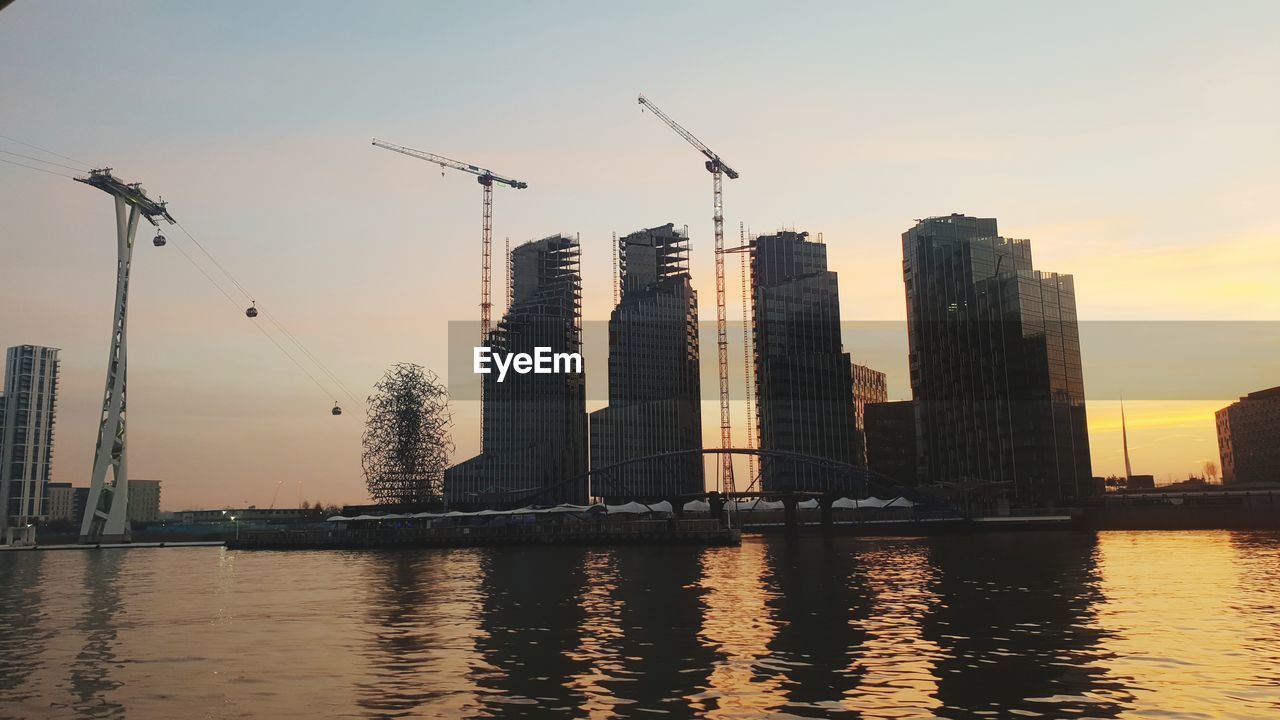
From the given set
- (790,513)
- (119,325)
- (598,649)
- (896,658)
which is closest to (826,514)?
(790,513)

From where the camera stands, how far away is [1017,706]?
1025 inches

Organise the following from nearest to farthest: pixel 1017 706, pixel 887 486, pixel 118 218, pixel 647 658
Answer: pixel 1017 706, pixel 647 658, pixel 118 218, pixel 887 486

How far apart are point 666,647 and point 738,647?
286 centimetres

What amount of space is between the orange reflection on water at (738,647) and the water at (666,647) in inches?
6.3

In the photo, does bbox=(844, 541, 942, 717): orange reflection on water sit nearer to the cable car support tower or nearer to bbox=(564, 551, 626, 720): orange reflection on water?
bbox=(564, 551, 626, 720): orange reflection on water

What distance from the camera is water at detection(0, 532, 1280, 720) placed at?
27.5 meters

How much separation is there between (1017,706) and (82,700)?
27.2 metres

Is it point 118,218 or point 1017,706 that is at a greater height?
point 118,218

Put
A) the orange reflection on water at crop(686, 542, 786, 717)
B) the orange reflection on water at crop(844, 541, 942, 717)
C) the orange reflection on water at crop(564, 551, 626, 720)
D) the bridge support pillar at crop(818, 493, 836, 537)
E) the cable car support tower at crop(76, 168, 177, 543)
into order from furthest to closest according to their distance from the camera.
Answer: the bridge support pillar at crop(818, 493, 836, 537) < the cable car support tower at crop(76, 168, 177, 543) < the orange reflection on water at crop(564, 551, 626, 720) < the orange reflection on water at crop(686, 542, 786, 717) < the orange reflection on water at crop(844, 541, 942, 717)

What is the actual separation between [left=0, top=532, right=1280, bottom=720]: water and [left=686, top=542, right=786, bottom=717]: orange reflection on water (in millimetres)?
160

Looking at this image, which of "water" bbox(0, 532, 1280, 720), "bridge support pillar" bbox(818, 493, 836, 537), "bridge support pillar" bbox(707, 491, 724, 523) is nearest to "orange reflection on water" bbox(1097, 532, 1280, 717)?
"water" bbox(0, 532, 1280, 720)

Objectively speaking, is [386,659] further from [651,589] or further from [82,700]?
[651,589]

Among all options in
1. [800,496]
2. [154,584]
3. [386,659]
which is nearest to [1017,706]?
[386,659]

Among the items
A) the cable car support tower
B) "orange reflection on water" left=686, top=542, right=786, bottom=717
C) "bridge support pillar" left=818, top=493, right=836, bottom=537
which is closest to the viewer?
"orange reflection on water" left=686, top=542, right=786, bottom=717
